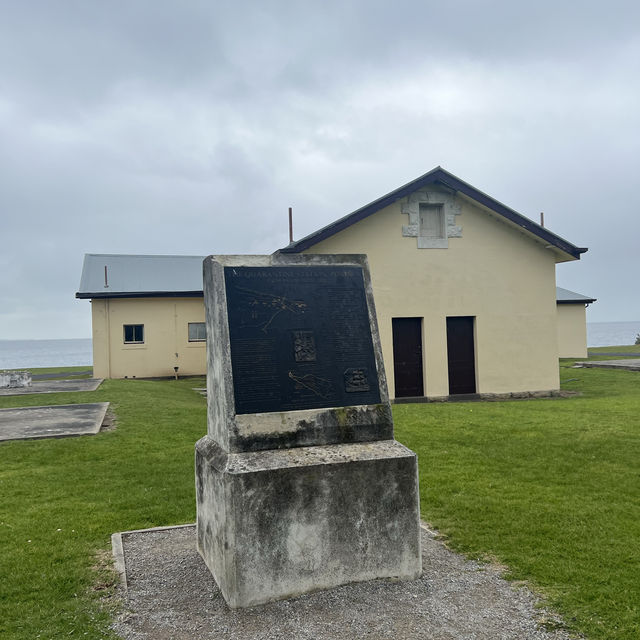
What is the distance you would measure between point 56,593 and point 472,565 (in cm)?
326

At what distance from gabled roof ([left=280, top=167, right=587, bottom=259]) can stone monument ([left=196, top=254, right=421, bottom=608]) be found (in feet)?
33.4

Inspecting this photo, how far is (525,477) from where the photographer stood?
7.50m

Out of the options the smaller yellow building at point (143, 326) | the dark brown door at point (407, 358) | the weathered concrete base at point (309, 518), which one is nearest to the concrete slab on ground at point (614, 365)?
the dark brown door at point (407, 358)

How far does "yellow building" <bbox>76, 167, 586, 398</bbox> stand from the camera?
53.4 ft

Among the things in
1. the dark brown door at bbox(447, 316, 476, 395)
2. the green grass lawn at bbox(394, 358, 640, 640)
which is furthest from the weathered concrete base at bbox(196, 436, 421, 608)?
the dark brown door at bbox(447, 316, 476, 395)

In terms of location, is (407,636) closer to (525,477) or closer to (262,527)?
(262,527)

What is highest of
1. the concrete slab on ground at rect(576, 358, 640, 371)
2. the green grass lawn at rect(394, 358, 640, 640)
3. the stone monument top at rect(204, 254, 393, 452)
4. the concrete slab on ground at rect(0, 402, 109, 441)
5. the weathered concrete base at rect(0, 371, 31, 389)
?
the stone monument top at rect(204, 254, 393, 452)

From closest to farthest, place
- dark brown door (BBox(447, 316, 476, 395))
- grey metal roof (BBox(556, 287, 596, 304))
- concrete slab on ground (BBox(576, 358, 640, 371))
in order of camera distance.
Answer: dark brown door (BBox(447, 316, 476, 395)) < concrete slab on ground (BBox(576, 358, 640, 371)) < grey metal roof (BBox(556, 287, 596, 304))

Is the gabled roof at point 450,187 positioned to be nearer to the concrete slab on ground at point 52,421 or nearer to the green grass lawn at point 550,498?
the green grass lawn at point 550,498

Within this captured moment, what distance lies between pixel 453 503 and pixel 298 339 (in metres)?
2.88

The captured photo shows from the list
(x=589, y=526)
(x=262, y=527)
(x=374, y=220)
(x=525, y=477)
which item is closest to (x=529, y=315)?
(x=374, y=220)

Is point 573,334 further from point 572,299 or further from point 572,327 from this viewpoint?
point 572,299

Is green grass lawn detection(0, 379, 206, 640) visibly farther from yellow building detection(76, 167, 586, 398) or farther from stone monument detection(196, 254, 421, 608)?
yellow building detection(76, 167, 586, 398)

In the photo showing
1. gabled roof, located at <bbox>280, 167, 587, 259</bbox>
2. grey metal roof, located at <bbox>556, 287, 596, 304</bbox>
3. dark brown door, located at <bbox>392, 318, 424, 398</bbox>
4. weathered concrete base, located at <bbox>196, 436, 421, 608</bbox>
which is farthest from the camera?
grey metal roof, located at <bbox>556, 287, 596, 304</bbox>
